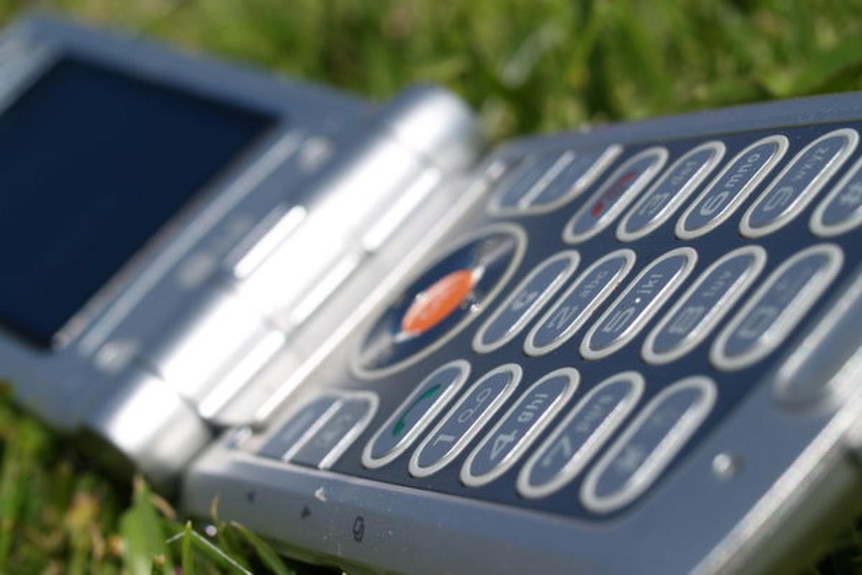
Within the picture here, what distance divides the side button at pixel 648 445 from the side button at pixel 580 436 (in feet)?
0.04

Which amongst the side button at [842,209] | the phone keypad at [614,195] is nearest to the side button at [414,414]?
the phone keypad at [614,195]

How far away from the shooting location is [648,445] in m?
0.62

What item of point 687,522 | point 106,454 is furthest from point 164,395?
point 687,522

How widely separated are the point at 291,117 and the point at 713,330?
587 mm

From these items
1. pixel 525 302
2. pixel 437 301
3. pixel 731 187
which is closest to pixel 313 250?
pixel 437 301

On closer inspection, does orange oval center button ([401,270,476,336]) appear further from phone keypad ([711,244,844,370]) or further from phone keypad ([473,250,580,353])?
phone keypad ([711,244,844,370])

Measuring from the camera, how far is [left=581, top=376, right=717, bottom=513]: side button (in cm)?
61

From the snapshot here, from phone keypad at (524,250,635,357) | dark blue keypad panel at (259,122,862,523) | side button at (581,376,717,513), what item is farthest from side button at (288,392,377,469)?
side button at (581,376,717,513)

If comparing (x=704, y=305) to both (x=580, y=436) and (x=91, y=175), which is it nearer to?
(x=580, y=436)

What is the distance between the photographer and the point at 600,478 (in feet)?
2.06

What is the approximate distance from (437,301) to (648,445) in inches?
12.2

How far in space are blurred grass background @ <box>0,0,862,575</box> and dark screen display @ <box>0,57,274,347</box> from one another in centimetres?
11

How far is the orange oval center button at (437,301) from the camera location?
0.89m

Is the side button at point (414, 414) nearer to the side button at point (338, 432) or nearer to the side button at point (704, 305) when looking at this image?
the side button at point (338, 432)
